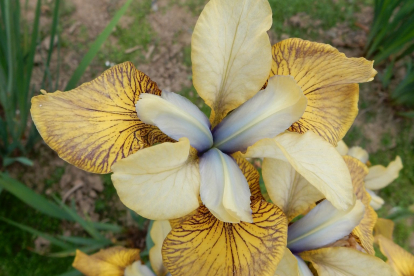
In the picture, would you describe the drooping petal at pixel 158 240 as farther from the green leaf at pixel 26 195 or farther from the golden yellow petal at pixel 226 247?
the green leaf at pixel 26 195

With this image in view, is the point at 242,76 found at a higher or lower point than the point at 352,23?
higher

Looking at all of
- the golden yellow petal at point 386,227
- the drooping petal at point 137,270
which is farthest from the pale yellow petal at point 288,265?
the golden yellow petal at point 386,227

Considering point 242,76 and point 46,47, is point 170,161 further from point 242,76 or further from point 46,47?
point 46,47

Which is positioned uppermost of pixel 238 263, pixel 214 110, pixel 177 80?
pixel 214 110

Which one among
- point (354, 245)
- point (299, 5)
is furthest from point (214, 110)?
point (299, 5)

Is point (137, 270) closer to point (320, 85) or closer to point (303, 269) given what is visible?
point (303, 269)

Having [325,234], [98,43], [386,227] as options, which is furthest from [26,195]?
[386,227]
